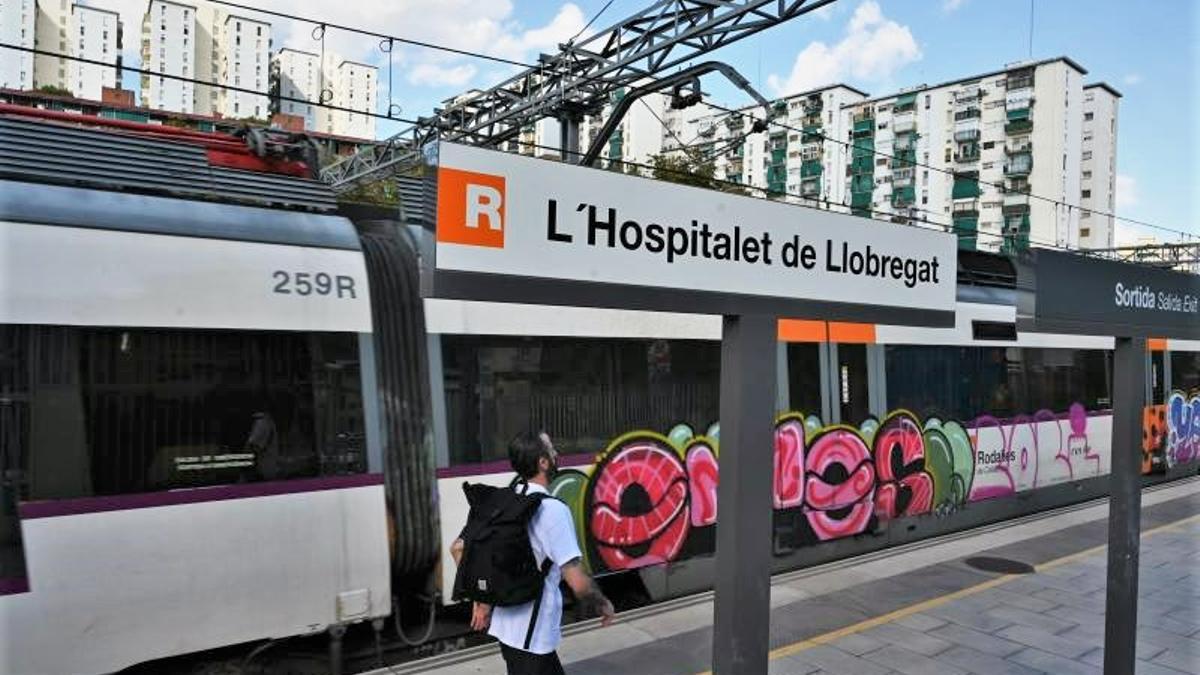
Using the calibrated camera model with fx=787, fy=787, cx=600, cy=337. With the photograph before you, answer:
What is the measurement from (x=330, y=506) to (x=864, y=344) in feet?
18.0

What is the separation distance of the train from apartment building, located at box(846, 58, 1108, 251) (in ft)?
190

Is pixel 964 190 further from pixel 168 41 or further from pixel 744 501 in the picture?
pixel 744 501

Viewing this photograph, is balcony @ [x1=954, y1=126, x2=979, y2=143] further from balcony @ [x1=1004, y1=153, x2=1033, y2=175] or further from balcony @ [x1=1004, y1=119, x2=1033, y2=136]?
balcony @ [x1=1004, y1=153, x2=1033, y2=175]

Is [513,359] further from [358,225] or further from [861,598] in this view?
[861,598]

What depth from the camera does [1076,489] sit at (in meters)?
10.8

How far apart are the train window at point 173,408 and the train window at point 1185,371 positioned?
45.4ft

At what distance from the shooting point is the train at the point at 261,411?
12.9 ft

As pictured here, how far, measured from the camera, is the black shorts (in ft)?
9.70

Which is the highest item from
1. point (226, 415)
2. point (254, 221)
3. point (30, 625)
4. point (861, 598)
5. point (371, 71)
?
point (371, 71)

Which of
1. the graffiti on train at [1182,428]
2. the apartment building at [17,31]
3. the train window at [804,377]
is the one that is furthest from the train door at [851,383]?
the apartment building at [17,31]

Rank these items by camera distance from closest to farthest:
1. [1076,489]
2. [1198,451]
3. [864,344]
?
[864,344]
[1076,489]
[1198,451]

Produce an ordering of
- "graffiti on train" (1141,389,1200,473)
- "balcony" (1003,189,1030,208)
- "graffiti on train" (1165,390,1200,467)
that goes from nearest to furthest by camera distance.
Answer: "graffiti on train" (1141,389,1200,473) → "graffiti on train" (1165,390,1200,467) → "balcony" (1003,189,1030,208)

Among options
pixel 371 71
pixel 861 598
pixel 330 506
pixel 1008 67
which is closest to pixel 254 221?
pixel 330 506

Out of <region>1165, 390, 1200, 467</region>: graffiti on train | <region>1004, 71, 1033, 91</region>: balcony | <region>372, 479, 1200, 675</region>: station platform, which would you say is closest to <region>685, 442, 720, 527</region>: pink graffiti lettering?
<region>372, 479, 1200, 675</region>: station platform
